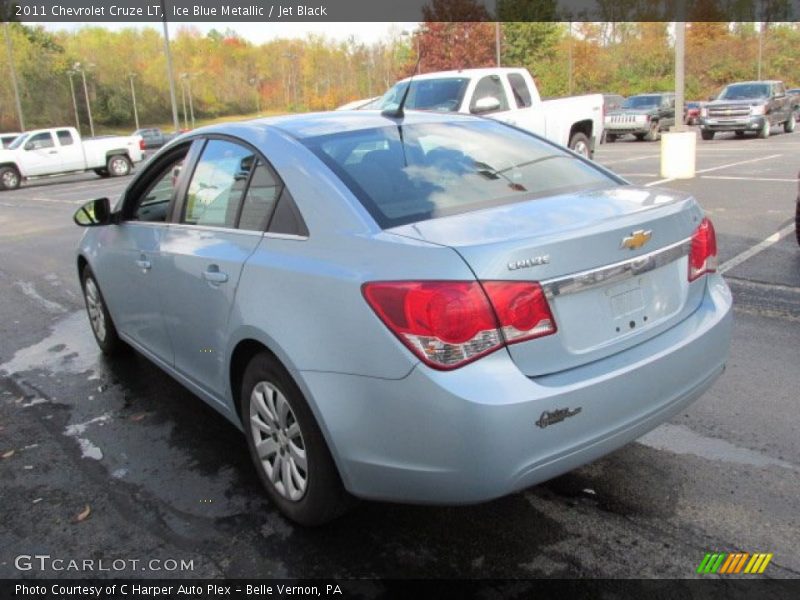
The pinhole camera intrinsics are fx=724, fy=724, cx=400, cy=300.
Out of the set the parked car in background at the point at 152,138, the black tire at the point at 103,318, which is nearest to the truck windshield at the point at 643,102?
the black tire at the point at 103,318

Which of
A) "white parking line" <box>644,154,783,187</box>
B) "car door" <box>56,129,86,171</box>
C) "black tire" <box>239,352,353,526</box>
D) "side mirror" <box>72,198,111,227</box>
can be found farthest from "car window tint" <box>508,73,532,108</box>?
"car door" <box>56,129,86,171</box>

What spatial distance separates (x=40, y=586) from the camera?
2697 millimetres

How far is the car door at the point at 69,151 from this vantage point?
26.6 m

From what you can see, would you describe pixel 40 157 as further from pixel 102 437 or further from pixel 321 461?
pixel 321 461

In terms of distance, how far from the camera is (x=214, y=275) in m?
3.16

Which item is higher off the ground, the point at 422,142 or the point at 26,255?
the point at 422,142

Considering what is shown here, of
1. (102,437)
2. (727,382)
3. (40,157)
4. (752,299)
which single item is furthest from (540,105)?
(40,157)

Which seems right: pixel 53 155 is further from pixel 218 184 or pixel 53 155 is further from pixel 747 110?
pixel 218 184

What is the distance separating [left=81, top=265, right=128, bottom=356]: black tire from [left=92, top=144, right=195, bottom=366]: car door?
1.12 feet

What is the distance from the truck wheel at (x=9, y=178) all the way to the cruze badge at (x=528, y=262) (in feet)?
91.1

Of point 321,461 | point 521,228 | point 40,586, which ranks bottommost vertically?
point 40,586

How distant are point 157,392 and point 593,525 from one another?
9.43ft

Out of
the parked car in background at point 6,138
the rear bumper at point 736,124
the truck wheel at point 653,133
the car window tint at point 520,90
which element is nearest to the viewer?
the car window tint at point 520,90

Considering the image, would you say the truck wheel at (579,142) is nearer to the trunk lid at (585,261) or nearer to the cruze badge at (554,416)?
the trunk lid at (585,261)
